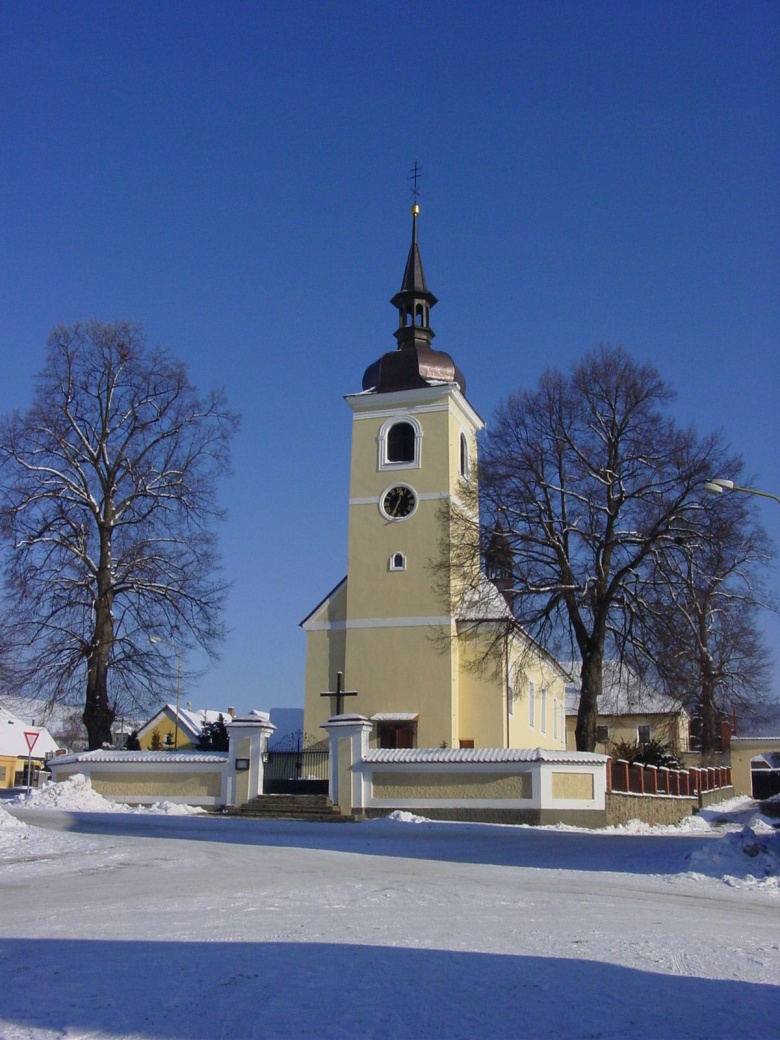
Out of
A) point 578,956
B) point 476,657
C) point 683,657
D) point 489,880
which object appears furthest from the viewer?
point 476,657

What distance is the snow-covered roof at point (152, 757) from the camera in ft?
88.2

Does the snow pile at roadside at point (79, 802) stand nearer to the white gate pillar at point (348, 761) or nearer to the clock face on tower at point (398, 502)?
the white gate pillar at point (348, 761)

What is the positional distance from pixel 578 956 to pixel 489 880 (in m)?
5.12

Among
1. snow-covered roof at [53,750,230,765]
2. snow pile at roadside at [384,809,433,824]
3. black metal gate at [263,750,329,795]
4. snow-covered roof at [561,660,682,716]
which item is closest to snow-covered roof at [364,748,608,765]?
snow pile at roadside at [384,809,433,824]

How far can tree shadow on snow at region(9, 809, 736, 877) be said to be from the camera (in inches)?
607

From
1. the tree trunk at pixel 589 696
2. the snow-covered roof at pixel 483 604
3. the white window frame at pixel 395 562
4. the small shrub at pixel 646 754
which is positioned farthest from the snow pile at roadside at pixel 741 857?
the white window frame at pixel 395 562

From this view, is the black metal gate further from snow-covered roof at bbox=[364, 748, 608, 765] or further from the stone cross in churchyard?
the stone cross in churchyard

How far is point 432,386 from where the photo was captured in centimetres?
3588

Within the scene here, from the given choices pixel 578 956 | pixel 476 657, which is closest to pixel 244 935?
pixel 578 956

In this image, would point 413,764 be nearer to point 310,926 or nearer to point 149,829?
point 149,829

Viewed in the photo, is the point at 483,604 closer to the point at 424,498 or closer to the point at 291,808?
the point at 424,498

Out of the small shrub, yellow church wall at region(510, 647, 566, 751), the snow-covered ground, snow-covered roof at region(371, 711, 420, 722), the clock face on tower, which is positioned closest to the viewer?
the snow-covered ground

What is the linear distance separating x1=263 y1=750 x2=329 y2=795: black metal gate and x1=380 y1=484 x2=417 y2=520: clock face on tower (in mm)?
8856

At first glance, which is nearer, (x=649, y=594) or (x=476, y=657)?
(x=649, y=594)
